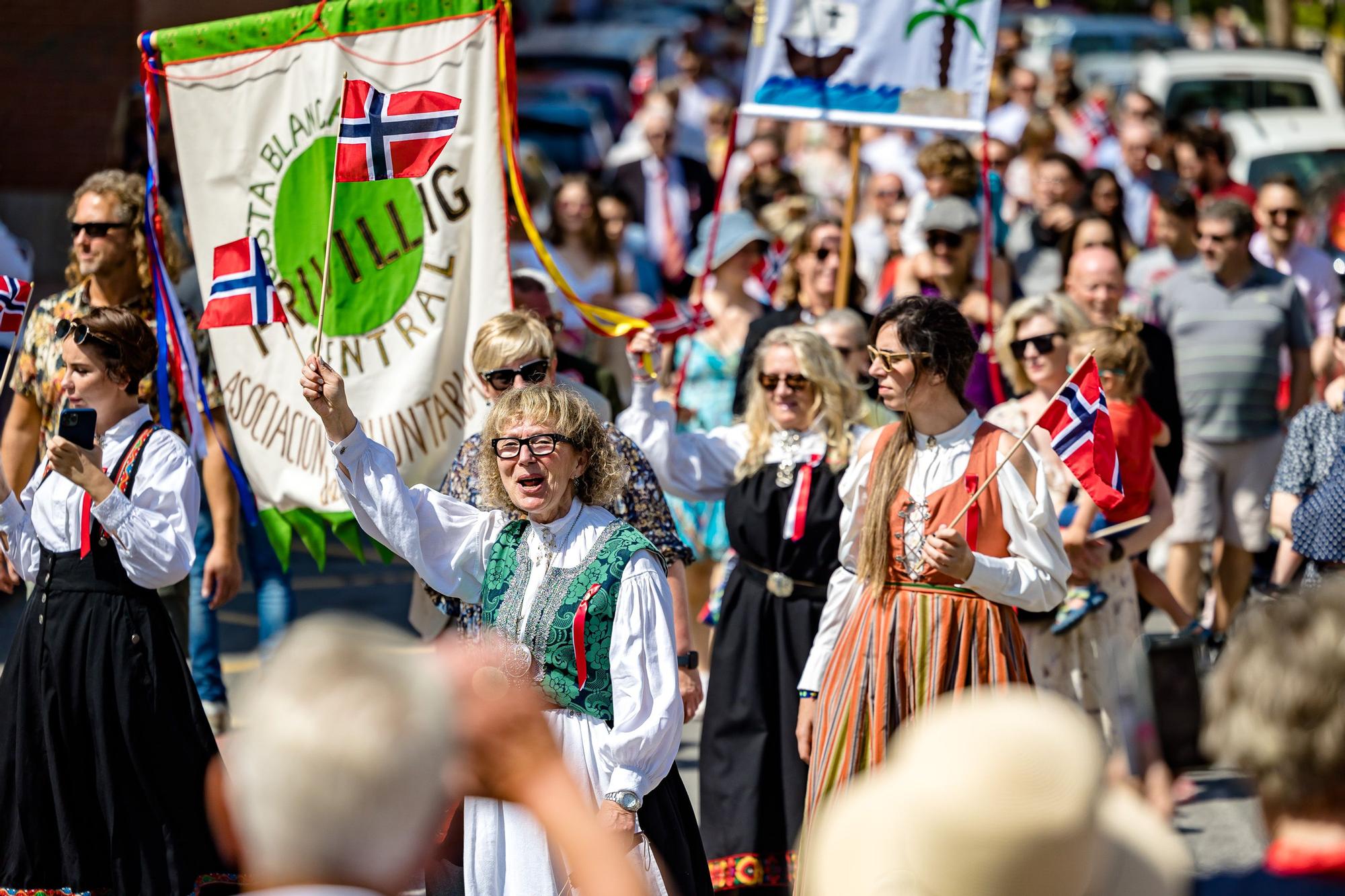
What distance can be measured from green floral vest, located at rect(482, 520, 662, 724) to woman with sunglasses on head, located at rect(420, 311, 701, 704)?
470 millimetres

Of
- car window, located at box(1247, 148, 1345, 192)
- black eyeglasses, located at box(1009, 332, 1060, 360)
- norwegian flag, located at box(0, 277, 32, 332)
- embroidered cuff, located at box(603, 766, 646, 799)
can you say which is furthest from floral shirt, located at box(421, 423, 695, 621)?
car window, located at box(1247, 148, 1345, 192)

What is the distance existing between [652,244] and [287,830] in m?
9.62

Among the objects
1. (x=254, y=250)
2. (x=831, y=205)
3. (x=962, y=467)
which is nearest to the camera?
(x=962, y=467)

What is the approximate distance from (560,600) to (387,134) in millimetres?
1698

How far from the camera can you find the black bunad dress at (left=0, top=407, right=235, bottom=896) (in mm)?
4711

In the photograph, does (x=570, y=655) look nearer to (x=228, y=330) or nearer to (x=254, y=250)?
(x=254, y=250)

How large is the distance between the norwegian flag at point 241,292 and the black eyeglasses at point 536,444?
1197mm

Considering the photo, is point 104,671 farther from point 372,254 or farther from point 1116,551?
point 1116,551

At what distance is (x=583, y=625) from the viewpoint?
13.2 feet

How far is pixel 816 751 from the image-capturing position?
481cm

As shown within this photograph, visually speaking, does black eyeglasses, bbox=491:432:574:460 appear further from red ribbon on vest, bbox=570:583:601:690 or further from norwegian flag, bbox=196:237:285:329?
norwegian flag, bbox=196:237:285:329

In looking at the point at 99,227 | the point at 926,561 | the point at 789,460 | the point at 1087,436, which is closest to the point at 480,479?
the point at 926,561

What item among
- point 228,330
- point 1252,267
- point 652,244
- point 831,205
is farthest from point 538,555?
point 831,205

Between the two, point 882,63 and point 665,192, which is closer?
point 882,63
